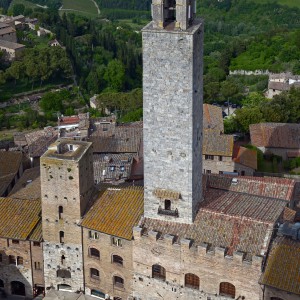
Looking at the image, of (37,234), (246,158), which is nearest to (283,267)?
(37,234)

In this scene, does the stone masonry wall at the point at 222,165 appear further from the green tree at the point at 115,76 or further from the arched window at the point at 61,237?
the green tree at the point at 115,76

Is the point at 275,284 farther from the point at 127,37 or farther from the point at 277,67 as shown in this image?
the point at 127,37

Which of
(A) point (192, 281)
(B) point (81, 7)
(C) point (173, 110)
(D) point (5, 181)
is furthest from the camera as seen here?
(B) point (81, 7)

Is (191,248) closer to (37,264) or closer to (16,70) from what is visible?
(37,264)

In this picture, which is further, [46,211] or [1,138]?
[1,138]

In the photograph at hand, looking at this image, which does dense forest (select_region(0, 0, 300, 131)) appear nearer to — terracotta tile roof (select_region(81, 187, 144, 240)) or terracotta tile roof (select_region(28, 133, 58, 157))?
terracotta tile roof (select_region(28, 133, 58, 157))

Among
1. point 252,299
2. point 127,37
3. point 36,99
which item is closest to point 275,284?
point 252,299

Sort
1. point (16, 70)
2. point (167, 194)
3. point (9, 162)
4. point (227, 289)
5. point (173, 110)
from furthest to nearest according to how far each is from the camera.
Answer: point (16, 70), point (9, 162), point (167, 194), point (227, 289), point (173, 110)

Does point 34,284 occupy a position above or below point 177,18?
below
